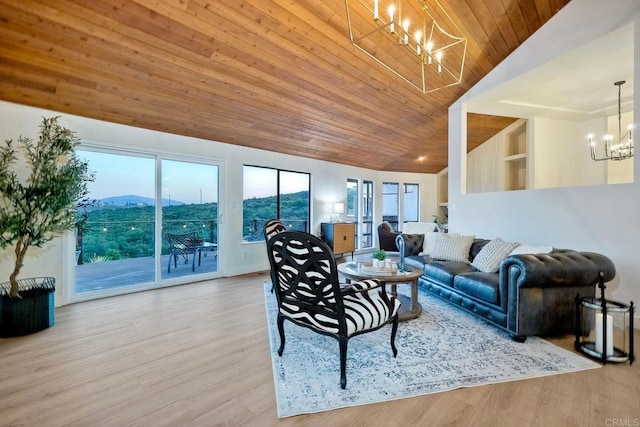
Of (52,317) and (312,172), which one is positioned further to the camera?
(312,172)

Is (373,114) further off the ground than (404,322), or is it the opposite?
(373,114)

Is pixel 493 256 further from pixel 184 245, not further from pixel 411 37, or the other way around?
pixel 184 245

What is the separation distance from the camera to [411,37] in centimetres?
254

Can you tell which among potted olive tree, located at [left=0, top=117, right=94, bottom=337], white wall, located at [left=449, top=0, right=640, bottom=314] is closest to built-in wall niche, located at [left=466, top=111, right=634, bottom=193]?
white wall, located at [left=449, top=0, right=640, bottom=314]

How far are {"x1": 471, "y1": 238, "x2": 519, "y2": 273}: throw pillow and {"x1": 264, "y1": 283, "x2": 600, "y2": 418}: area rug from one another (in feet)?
2.35

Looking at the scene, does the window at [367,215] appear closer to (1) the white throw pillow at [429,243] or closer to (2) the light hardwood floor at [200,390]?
(1) the white throw pillow at [429,243]

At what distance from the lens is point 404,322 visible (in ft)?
10.2

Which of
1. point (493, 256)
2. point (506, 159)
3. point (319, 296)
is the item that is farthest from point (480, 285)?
point (506, 159)

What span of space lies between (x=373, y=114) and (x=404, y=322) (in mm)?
3863

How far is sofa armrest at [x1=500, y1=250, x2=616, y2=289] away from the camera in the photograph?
253 cm

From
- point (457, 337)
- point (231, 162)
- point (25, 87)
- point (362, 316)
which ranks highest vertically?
point (25, 87)

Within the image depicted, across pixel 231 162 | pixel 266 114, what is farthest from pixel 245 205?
pixel 266 114

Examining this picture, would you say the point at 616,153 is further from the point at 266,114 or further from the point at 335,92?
the point at 266,114

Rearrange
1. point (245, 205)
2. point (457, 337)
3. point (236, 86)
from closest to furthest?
1. point (457, 337)
2. point (236, 86)
3. point (245, 205)
